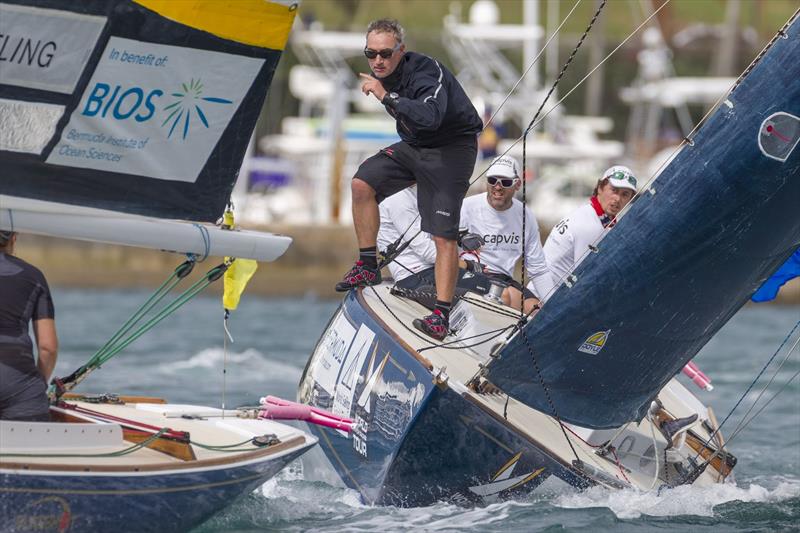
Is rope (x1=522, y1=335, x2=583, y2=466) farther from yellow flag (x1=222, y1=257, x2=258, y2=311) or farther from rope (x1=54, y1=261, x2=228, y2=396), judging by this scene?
rope (x1=54, y1=261, x2=228, y2=396)

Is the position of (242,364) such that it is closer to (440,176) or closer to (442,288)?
(442,288)

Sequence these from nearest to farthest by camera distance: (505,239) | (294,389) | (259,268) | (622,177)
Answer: (622,177) → (505,239) → (294,389) → (259,268)

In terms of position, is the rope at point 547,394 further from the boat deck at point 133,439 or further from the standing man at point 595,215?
the standing man at point 595,215

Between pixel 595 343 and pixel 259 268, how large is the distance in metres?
17.8

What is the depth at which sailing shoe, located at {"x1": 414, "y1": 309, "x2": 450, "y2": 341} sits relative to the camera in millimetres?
7340

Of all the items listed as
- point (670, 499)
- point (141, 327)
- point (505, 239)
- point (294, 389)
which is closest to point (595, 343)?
point (670, 499)

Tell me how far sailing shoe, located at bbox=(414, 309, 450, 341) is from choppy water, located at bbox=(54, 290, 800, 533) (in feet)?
2.98

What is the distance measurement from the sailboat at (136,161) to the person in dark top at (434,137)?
3.21 ft

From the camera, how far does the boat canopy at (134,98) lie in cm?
600

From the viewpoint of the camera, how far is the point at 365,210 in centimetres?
777

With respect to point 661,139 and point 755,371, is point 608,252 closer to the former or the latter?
point 755,371

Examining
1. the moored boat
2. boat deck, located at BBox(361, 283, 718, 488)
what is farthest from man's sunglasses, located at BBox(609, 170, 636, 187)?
the moored boat

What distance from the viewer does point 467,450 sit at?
6.58m

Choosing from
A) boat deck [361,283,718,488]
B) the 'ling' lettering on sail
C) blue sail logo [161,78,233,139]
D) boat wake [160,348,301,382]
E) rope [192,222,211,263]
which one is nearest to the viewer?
the 'ling' lettering on sail
